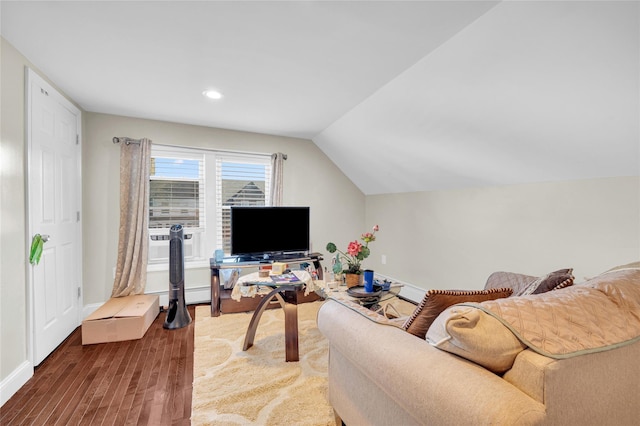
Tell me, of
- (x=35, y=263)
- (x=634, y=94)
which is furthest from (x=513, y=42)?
(x=35, y=263)

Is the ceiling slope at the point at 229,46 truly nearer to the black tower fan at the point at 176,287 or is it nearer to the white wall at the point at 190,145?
the white wall at the point at 190,145

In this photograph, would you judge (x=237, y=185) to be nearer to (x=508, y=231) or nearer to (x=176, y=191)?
(x=176, y=191)

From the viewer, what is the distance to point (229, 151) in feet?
13.3

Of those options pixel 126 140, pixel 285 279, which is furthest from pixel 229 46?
pixel 126 140

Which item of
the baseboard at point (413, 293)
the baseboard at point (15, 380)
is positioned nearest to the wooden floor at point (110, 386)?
the baseboard at point (15, 380)

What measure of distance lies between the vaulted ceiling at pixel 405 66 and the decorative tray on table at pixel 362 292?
1600 millimetres

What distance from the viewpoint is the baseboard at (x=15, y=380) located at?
1.88 m

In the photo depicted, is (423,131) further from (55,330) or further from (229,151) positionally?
(55,330)

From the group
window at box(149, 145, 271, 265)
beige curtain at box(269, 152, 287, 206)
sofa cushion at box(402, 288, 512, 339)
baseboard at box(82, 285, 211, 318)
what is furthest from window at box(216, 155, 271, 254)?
sofa cushion at box(402, 288, 512, 339)

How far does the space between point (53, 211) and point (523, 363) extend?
11.6 ft

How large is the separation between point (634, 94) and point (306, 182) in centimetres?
353

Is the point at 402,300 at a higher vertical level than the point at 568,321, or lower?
lower

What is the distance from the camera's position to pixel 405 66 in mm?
2293

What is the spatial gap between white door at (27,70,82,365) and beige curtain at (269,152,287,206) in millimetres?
2212
